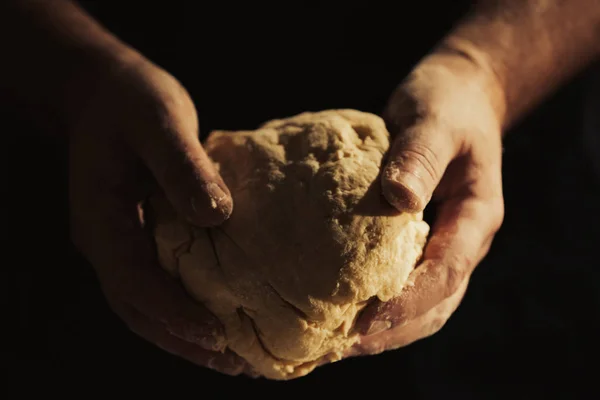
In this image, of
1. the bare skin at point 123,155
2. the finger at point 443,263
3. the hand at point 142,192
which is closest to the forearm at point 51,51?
the bare skin at point 123,155

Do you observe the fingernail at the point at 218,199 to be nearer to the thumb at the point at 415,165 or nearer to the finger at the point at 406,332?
the thumb at the point at 415,165

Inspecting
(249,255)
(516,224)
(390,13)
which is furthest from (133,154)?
(516,224)

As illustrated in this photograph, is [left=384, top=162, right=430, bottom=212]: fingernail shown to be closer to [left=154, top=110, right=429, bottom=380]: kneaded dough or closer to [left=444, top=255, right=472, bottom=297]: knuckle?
[left=154, top=110, right=429, bottom=380]: kneaded dough

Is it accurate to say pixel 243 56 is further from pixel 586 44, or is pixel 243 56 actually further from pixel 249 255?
pixel 586 44

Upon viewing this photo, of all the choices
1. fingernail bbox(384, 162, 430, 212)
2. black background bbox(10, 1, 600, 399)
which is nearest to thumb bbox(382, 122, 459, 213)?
fingernail bbox(384, 162, 430, 212)

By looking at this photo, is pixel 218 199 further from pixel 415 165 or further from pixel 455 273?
pixel 455 273

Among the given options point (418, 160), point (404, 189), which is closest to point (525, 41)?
point (418, 160)
